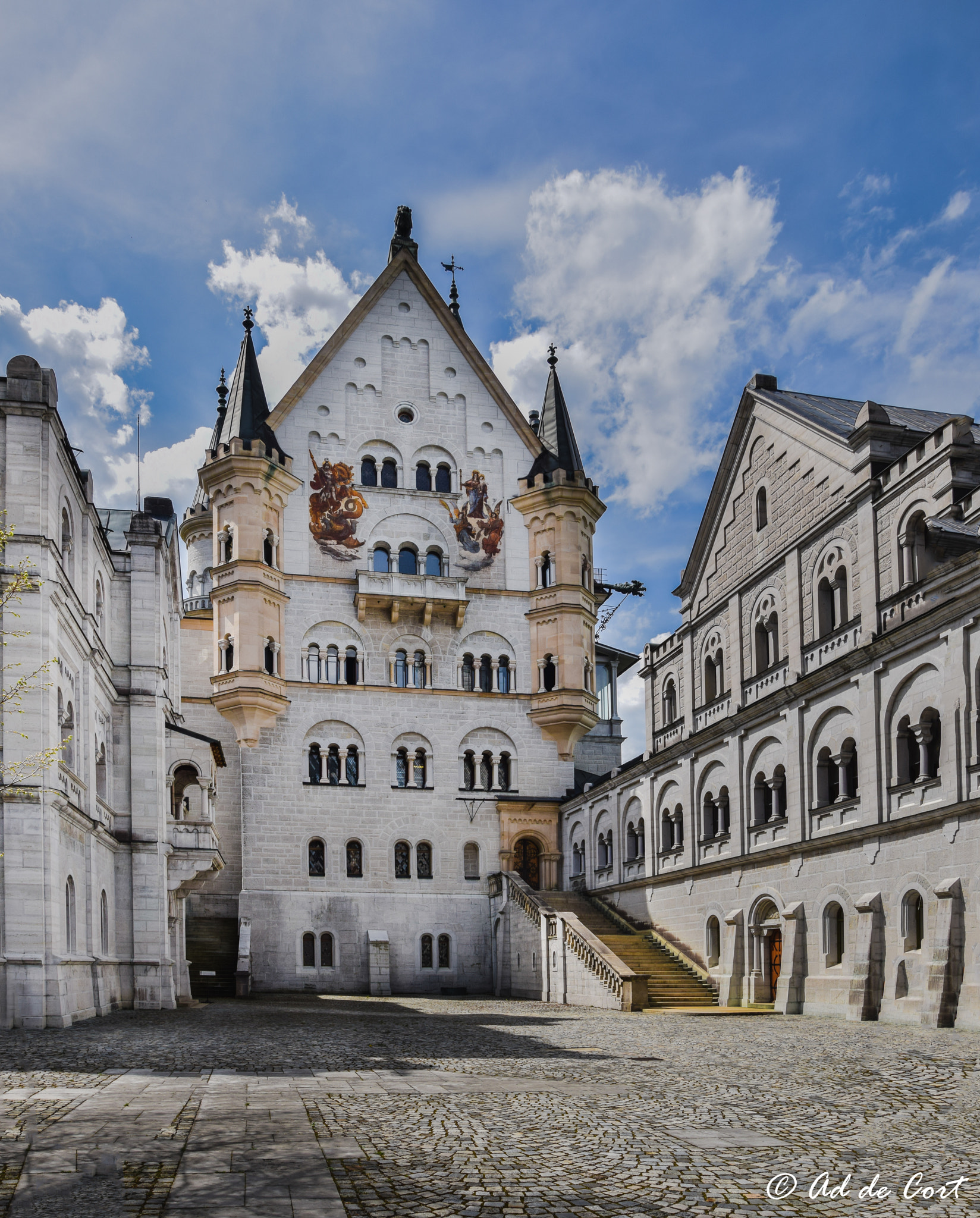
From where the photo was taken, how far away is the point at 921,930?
26.4 m

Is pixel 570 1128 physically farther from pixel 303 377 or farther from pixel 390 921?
pixel 303 377

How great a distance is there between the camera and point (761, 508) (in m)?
38.3

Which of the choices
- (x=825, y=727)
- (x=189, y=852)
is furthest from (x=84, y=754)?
(x=825, y=727)

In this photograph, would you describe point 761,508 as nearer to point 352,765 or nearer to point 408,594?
point 408,594

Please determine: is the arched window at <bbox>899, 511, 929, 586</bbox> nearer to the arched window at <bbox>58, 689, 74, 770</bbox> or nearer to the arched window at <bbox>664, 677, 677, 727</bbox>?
the arched window at <bbox>664, 677, 677, 727</bbox>

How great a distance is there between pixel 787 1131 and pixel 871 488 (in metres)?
21.7

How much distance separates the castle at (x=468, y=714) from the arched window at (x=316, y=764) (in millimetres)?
473

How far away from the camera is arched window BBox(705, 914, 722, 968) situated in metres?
37.3

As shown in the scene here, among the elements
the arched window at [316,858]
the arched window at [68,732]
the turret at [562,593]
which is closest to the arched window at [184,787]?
the arched window at [316,858]

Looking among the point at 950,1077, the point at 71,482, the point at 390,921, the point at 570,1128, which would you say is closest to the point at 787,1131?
the point at 570,1128

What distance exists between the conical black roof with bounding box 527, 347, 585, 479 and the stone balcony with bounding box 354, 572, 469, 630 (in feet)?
22.6

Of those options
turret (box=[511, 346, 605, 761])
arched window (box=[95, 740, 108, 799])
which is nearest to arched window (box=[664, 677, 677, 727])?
turret (box=[511, 346, 605, 761])

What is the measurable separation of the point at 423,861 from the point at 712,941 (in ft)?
57.3

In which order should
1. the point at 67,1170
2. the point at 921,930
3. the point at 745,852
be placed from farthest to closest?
the point at 745,852, the point at 921,930, the point at 67,1170
